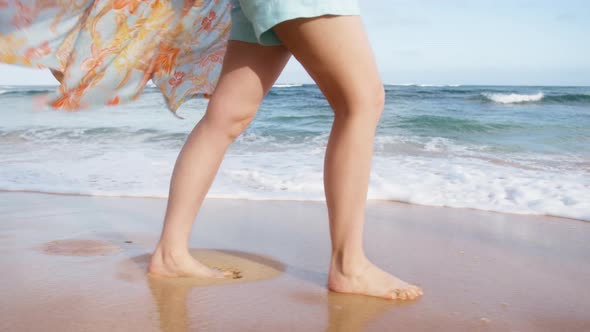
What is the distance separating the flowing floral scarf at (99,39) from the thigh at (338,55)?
1.78 ft

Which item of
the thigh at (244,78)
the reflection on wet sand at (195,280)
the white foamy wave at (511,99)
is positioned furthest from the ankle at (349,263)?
the white foamy wave at (511,99)

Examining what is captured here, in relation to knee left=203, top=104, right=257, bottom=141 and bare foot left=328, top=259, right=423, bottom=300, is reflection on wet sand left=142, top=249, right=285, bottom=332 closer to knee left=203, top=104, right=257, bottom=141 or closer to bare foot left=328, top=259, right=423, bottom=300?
bare foot left=328, top=259, right=423, bottom=300

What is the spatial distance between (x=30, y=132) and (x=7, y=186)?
15.9 feet

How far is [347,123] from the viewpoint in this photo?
1512 mm

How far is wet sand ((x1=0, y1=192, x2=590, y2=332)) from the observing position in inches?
55.9

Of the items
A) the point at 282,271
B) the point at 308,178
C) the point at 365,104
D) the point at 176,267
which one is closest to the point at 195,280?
the point at 176,267

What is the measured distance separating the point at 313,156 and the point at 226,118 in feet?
12.8

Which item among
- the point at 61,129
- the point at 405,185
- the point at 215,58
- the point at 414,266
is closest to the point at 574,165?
the point at 405,185

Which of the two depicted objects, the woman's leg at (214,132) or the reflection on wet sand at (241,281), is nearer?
the reflection on wet sand at (241,281)

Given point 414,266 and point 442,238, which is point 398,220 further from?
point 414,266

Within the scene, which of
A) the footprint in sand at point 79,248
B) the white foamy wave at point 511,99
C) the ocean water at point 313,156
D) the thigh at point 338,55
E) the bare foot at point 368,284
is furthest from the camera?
the white foamy wave at point 511,99

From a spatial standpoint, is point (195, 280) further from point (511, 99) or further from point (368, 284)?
point (511, 99)

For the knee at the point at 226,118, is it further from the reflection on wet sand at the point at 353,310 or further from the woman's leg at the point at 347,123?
the reflection on wet sand at the point at 353,310

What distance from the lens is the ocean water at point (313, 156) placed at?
3.52 meters
